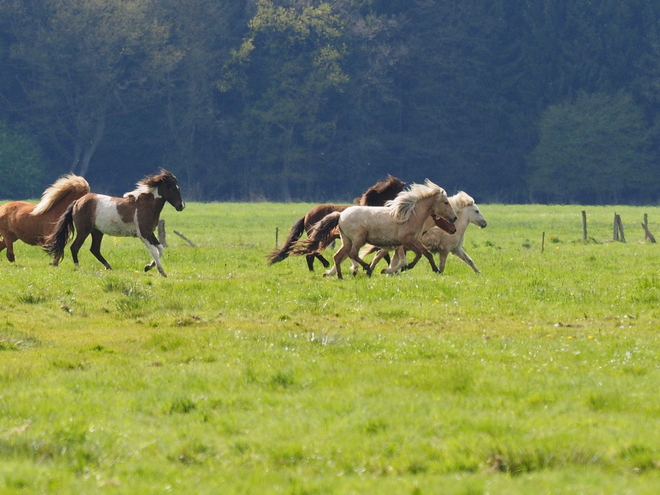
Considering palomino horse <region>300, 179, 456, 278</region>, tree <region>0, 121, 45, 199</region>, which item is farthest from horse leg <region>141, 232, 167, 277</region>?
tree <region>0, 121, 45, 199</region>

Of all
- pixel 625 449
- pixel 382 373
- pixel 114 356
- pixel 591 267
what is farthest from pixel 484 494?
pixel 591 267

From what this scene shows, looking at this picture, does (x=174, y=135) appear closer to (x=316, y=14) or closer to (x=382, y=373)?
(x=316, y=14)

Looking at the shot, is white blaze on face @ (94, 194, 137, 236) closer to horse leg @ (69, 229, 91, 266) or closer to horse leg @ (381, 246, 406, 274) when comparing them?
horse leg @ (69, 229, 91, 266)

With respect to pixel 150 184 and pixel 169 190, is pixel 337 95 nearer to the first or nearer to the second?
pixel 169 190

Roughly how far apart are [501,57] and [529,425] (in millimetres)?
80221

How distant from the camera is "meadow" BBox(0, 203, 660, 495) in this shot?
26.2 feet

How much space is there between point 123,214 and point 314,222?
156 inches

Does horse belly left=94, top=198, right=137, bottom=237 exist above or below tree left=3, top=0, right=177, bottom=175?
below

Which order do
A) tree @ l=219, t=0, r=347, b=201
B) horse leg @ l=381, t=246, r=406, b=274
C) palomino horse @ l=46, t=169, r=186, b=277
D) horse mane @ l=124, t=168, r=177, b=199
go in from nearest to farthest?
horse leg @ l=381, t=246, r=406, b=274 → palomino horse @ l=46, t=169, r=186, b=277 → horse mane @ l=124, t=168, r=177, b=199 → tree @ l=219, t=0, r=347, b=201

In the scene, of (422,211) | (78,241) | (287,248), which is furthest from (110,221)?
(422,211)

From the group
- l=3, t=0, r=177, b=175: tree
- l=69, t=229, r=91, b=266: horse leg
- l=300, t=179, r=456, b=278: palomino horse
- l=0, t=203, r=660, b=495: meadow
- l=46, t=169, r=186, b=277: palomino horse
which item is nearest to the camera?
l=0, t=203, r=660, b=495: meadow

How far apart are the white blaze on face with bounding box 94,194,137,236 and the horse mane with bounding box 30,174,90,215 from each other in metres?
1.57

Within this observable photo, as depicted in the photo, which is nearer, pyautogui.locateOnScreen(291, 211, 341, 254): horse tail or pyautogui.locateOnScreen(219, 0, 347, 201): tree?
pyautogui.locateOnScreen(291, 211, 341, 254): horse tail

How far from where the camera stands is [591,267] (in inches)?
940
